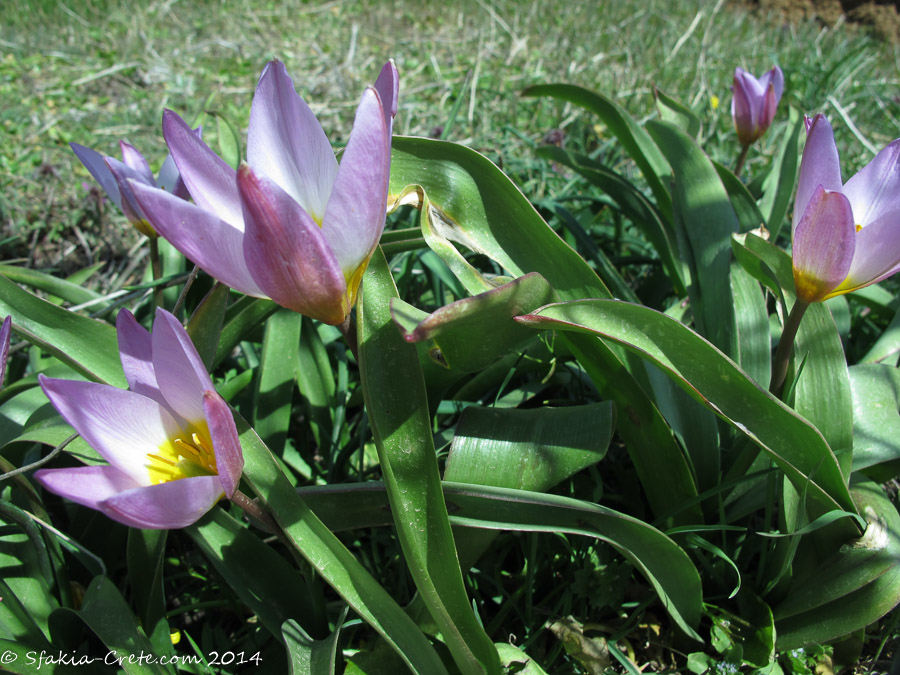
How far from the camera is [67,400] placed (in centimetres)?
70

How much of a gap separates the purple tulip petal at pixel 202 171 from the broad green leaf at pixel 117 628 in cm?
54

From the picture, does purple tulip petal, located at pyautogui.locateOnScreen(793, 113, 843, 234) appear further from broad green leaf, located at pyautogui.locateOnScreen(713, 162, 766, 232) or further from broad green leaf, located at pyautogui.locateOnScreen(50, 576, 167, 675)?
broad green leaf, located at pyautogui.locateOnScreen(50, 576, 167, 675)

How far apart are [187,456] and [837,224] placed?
0.84 metres

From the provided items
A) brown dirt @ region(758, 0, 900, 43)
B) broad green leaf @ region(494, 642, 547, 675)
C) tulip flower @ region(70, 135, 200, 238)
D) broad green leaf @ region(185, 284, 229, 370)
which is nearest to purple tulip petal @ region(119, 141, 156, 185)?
tulip flower @ region(70, 135, 200, 238)

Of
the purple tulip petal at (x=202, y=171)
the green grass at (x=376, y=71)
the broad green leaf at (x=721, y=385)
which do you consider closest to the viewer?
the purple tulip petal at (x=202, y=171)

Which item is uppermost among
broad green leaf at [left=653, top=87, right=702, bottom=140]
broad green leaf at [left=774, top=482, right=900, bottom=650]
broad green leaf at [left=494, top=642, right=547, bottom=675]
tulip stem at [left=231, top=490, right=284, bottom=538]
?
broad green leaf at [left=653, top=87, right=702, bottom=140]

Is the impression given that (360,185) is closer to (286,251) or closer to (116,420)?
(286,251)

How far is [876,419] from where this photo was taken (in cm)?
108

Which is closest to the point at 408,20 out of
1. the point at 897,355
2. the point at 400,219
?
the point at 400,219

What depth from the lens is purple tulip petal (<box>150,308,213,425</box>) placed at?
0.72 meters

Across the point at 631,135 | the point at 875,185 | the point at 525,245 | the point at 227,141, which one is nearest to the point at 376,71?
the point at 227,141

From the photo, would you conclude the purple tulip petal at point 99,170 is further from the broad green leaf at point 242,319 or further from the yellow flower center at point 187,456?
the yellow flower center at point 187,456

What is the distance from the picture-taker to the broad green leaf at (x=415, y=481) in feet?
2.61

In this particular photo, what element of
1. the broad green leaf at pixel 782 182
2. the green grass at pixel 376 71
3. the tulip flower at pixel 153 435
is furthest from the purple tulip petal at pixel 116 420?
the broad green leaf at pixel 782 182
